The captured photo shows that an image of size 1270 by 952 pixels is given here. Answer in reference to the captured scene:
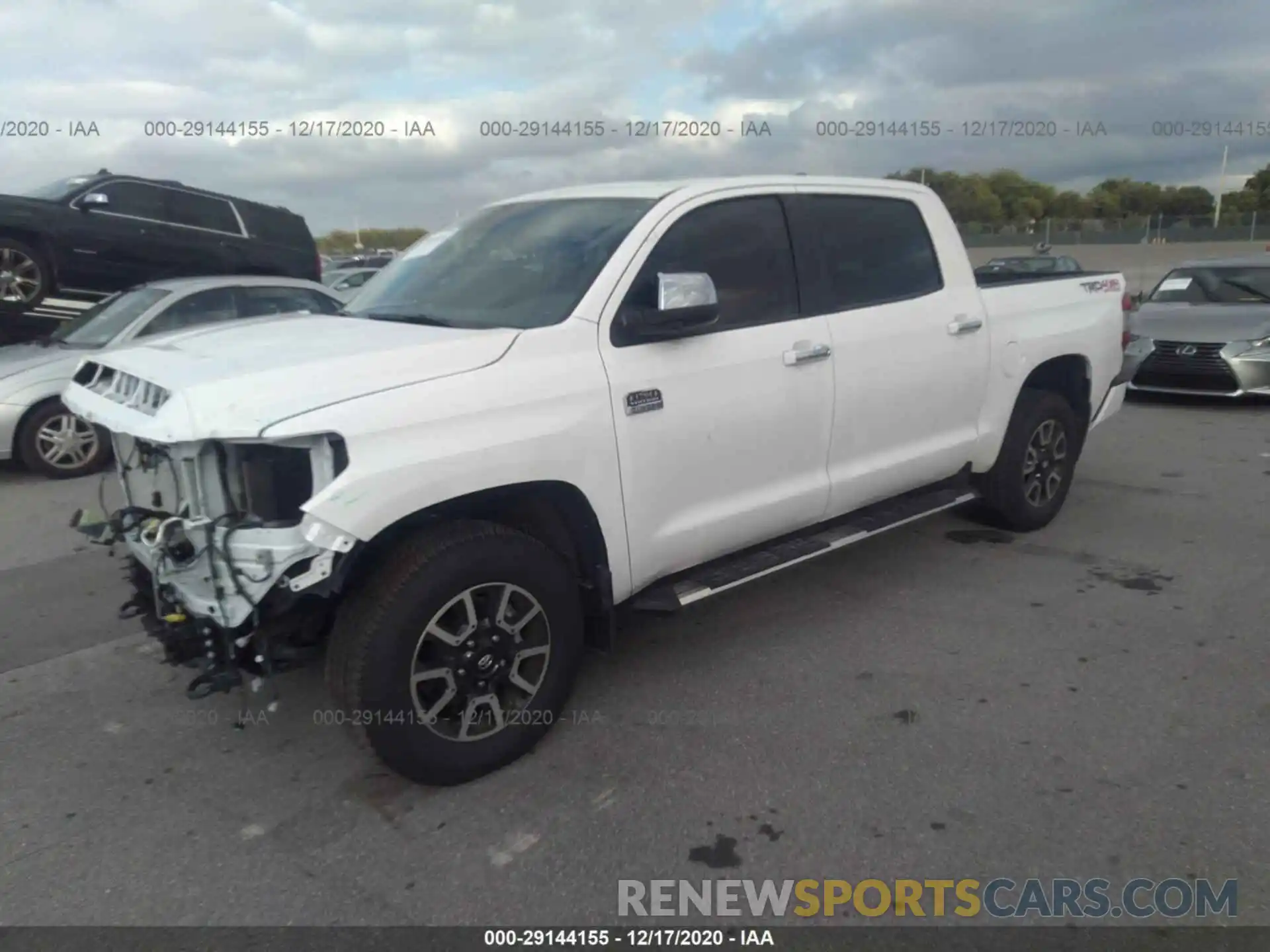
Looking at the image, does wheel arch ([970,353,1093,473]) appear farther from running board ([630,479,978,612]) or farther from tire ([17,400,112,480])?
tire ([17,400,112,480])

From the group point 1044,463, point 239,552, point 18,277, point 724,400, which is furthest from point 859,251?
point 18,277

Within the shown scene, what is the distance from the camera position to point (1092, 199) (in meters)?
59.4

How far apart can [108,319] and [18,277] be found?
80.8 inches

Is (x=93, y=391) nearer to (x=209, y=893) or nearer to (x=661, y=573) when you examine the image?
(x=209, y=893)

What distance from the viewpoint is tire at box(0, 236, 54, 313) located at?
9258 millimetres

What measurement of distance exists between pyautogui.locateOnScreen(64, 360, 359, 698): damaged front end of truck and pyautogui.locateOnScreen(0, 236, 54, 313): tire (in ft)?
24.0

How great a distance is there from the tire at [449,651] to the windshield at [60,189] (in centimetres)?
888

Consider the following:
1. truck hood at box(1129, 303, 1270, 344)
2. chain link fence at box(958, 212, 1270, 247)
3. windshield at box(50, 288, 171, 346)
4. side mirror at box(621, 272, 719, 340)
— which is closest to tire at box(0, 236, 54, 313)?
windshield at box(50, 288, 171, 346)

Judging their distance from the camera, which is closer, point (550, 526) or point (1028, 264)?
point (550, 526)

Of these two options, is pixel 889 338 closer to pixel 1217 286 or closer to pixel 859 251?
pixel 859 251

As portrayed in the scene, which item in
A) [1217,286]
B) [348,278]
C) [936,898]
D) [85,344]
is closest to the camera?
[936,898]

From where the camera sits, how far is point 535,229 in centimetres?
411

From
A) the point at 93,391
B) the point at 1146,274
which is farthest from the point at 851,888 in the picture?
the point at 1146,274

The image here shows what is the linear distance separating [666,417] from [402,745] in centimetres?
146
